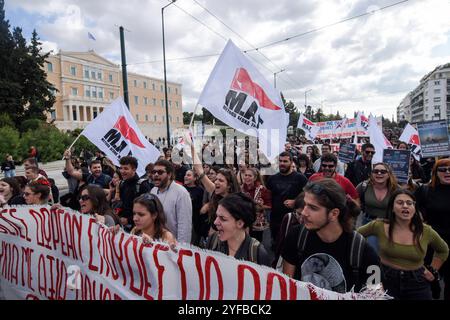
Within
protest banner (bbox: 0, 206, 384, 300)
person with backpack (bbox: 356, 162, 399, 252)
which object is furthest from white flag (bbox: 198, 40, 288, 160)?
protest banner (bbox: 0, 206, 384, 300)

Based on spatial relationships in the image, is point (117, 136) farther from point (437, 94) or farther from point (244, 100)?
point (437, 94)

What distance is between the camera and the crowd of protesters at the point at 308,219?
7.01ft

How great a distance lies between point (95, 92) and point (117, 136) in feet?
239

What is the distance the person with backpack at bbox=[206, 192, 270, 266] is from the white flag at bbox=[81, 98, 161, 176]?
349cm

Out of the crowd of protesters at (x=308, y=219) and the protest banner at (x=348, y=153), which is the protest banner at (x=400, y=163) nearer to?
the crowd of protesters at (x=308, y=219)

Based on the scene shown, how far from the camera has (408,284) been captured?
272 cm

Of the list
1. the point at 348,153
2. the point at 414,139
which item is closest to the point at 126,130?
the point at 348,153

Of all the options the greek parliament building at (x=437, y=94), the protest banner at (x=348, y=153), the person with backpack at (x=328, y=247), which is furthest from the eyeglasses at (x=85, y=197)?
the greek parliament building at (x=437, y=94)

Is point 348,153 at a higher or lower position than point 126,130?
lower

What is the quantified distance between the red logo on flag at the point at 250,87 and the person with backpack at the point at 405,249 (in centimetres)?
226

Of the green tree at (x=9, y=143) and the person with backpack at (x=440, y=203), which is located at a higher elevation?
the green tree at (x=9, y=143)

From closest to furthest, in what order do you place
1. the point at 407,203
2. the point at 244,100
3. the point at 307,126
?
1. the point at 407,203
2. the point at 244,100
3. the point at 307,126
